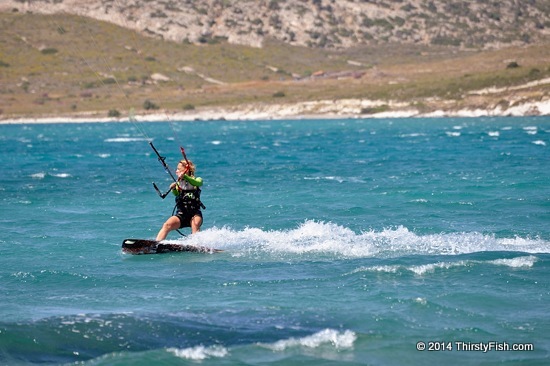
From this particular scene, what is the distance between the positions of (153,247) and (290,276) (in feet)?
14.1

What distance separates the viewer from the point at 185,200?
20391 mm

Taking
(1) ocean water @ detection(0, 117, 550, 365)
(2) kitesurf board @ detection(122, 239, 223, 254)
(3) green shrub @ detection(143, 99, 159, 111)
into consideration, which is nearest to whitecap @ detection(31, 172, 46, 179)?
(1) ocean water @ detection(0, 117, 550, 365)

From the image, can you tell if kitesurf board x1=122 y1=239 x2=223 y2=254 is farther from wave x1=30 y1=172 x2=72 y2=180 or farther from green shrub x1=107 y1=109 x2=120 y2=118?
green shrub x1=107 y1=109 x2=120 y2=118

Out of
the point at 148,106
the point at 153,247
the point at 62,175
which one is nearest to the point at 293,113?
the point at 148,106

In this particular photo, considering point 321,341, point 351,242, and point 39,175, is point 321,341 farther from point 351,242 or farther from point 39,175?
point 39,175

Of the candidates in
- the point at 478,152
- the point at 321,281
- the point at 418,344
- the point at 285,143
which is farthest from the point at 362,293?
the point at 285,143

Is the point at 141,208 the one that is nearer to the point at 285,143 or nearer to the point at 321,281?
the point at 321,281

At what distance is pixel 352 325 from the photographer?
43.7ft

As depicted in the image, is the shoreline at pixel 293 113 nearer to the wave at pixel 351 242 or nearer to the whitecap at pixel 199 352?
the wave at pixel 351 242

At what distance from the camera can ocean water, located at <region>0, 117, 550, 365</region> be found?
40.7 feet

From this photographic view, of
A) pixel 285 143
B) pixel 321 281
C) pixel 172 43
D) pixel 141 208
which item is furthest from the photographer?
pixel 172 43

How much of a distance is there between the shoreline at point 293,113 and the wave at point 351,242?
94.9 metres

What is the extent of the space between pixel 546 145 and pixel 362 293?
4297cm

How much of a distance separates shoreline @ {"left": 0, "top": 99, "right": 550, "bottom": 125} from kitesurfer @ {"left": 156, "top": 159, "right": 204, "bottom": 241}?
97.5 meters
